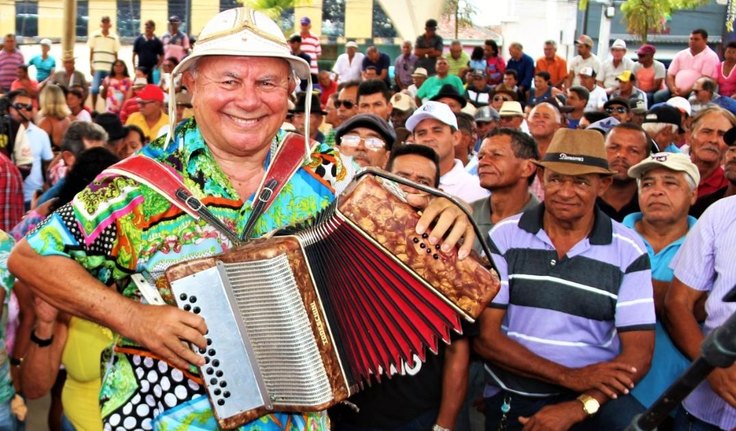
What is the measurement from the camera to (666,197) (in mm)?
5000

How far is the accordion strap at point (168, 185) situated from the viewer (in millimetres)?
2846

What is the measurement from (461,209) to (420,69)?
490 inches

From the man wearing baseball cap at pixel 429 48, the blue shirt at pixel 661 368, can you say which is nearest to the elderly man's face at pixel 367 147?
the blue shirt at pixel 661 368

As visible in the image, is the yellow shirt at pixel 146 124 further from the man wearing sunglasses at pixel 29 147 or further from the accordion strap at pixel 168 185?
the accordion strap at pixel 168 185

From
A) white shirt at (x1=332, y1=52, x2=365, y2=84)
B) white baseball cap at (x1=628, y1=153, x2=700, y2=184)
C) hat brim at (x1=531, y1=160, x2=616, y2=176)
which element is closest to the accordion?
hat brim at (x1=531, y1=160, x2=616, y2=176)

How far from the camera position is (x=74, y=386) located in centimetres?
437

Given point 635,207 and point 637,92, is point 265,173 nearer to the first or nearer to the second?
point 635,207

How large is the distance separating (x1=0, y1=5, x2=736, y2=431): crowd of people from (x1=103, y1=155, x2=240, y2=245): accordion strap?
3 centimetres

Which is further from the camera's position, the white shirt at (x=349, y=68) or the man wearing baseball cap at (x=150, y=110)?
the white shirt at (x=349, y=68)

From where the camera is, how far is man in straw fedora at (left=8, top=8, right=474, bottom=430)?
2.73 metres

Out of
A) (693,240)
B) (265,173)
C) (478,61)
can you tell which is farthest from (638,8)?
(265,173)

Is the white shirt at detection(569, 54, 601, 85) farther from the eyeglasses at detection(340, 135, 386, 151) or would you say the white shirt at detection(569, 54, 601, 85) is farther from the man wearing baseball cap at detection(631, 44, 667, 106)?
the eyeglasses at detection(340, 135, 386, 151)

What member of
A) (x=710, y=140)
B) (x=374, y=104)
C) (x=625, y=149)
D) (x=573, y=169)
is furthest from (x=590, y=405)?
(x=374, y=104)

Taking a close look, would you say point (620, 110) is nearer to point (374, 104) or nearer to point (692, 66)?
point (374, 104)
